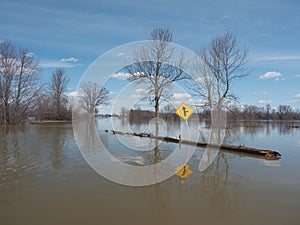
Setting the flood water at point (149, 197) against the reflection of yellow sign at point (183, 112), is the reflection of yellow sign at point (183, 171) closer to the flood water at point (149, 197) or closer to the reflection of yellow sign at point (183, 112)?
the flood water at point (149, 197)

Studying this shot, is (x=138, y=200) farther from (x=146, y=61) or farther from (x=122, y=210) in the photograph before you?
(x=146, y=61)

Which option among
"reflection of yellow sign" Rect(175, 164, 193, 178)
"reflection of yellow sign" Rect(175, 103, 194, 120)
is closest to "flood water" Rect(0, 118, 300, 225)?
"reflection of yellow sign" Rect(175, 164, 193, 178)

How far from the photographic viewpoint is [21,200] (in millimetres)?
4062

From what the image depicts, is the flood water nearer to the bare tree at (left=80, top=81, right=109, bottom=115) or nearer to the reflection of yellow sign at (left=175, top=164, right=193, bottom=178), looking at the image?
the reflection of yellow sign at (left=175, top=164, right=193, bottom=178)

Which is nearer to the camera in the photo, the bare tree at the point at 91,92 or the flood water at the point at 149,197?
the flood water at the point at 149,197

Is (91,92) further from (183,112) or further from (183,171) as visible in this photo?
(183,171)

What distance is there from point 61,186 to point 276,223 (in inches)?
161

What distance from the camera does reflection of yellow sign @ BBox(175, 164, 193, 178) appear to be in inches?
228

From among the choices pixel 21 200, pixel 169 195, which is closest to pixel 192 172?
pixel 169 195

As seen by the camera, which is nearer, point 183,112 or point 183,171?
point 183,171

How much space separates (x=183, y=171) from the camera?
20.4ft

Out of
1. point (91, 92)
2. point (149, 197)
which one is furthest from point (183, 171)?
point (91, 92)

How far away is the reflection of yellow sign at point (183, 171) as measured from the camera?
5789 millimetres

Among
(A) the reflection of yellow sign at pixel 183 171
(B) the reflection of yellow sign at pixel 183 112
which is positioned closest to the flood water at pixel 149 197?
(A) the reflection of yellow sign at pixel 183 171
